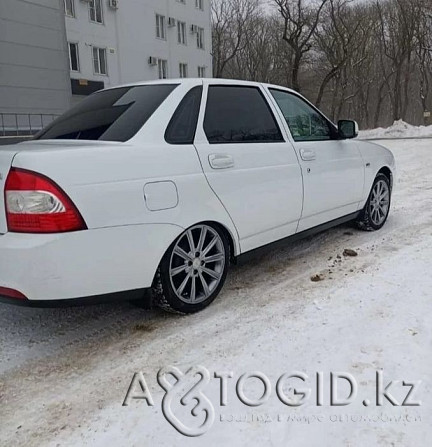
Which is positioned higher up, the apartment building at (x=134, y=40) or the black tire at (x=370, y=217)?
the apartment building at (x=134, y=40)

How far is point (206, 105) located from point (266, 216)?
0.96 metres

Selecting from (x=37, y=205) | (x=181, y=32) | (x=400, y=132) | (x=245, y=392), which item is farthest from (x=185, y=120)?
(x=181, y=32)

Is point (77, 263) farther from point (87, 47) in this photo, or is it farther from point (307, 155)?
point (87, 47)

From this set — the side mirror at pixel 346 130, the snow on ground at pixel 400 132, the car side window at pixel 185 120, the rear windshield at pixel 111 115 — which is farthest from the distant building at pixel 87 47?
the car side window at pixel 185 120

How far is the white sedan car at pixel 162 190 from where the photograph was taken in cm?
246

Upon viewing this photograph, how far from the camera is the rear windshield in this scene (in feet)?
9.78

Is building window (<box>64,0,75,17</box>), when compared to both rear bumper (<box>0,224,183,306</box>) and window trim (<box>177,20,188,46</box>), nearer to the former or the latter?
window trim (<box>177,20,188,46</box>)

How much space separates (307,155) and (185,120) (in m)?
1.34

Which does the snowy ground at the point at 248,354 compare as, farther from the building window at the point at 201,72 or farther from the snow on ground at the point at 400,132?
the building window at the point at 201,72

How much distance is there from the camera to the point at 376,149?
17.2ft

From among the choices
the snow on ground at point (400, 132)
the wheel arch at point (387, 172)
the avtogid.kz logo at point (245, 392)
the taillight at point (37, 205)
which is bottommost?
the avtogid.kz logo at point (245, 392)

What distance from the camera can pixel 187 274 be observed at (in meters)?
3.16

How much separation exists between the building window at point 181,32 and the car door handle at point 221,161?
1115 inches

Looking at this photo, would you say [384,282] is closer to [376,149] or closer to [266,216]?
[266,216]
